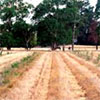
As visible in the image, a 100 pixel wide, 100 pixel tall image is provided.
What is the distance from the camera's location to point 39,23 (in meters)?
92.3

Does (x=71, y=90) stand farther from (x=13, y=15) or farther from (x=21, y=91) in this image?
(x=13, y=15)

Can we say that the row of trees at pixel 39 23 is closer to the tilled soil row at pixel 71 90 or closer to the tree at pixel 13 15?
the tree at pixel 13 15

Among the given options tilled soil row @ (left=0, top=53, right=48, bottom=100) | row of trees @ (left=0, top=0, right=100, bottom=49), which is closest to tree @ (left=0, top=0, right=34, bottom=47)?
row of trees @ (left=0, top=0, right=100, bottom=49)

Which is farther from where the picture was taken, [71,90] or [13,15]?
[13,15]

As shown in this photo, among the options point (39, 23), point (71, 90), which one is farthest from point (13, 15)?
point (71, 90)

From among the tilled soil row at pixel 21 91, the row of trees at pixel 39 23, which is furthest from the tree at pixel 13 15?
the tilled soil row at pixel 21 91

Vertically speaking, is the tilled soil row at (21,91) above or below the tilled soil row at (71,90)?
above

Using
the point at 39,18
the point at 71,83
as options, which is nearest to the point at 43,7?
the point at 39,18

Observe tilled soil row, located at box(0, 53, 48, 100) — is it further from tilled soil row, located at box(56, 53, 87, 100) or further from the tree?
the tree

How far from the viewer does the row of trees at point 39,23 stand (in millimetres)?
90438

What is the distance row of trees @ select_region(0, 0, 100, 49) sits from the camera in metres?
90.4

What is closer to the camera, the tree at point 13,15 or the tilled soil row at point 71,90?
the tilled soil row at point 71,90

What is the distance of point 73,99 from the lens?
12.0 m

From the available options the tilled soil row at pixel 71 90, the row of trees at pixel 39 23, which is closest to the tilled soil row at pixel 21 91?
the tilled soil row at pixel 71 90
